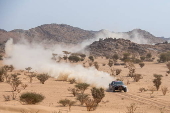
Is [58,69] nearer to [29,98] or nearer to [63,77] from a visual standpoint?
[63,77]

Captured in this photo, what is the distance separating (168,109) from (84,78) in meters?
19.2

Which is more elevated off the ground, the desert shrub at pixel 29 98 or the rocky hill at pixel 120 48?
the rocky hill at pixel 120 48

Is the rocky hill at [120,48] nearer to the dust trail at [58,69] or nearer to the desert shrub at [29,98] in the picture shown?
the dust trail at [58,69]

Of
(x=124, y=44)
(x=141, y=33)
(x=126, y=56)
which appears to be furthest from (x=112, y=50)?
(x=141, y=33)

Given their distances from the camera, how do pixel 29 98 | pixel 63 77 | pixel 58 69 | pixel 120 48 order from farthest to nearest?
pixel 120 48
pixel 58 69
pixel 63 77
pixel 29 98

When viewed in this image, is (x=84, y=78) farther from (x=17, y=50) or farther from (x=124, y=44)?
(x=124, y=44)

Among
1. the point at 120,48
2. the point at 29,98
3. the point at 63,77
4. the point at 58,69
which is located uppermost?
the point at 120,48

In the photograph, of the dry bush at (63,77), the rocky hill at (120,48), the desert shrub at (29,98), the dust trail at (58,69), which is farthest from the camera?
the rocky hill at (120,48)

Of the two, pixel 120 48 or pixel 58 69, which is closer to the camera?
pixel 58 69

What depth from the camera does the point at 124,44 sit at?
11450 centimetres

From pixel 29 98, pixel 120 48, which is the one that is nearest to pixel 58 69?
pixel 29 98

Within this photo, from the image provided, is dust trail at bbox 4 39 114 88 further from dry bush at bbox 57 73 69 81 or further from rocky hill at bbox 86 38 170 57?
rocky hill at bbox 86 38 170 57

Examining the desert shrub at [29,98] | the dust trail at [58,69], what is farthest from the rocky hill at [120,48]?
the desert shrub at [29,98]

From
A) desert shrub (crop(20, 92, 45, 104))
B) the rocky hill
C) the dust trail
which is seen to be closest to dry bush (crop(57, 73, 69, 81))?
the dust trail
